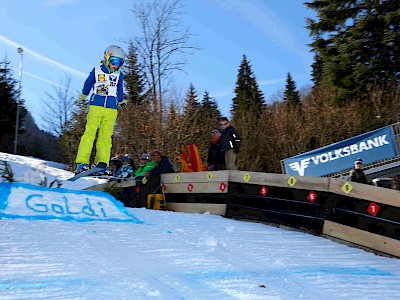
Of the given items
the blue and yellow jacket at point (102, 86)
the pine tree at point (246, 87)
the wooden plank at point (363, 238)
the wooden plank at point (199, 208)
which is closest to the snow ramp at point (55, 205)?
the blue and yellow jacket at point (102, 86)

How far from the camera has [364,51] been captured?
19625mm

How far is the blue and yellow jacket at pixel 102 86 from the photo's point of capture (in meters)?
5.98

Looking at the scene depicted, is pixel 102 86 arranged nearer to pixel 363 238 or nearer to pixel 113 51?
pixel 113 51

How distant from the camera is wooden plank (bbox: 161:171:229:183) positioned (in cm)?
634

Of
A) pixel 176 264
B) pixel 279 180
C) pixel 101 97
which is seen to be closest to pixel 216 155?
pixel 279 180

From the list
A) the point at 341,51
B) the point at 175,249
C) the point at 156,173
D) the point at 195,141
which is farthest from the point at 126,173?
the point at 341,51

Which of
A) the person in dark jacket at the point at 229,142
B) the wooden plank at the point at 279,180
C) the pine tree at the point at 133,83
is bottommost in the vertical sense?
the wooden plank at the point at 279,180

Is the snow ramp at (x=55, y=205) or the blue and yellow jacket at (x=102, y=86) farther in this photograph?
the blue and yellow jacket at (x=102, y=86)

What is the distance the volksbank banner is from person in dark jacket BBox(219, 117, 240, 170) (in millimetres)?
5704

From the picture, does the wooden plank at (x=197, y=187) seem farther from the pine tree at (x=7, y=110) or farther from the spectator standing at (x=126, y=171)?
the pine tree at (x=7, y=110)

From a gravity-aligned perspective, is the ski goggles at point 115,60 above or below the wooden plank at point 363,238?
above

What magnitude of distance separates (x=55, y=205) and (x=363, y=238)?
359 centimetres

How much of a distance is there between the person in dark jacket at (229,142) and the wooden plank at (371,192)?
2491 mm

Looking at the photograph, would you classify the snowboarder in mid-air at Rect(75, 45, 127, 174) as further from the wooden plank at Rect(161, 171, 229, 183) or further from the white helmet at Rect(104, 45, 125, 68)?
the wooden plank at Rect(161, 171, 229, 183)
